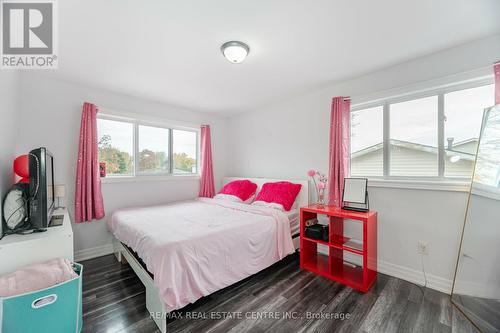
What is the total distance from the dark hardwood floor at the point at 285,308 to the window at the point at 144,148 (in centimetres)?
160

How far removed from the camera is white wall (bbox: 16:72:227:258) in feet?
7.98

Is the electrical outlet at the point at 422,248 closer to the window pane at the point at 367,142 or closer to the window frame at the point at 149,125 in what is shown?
the window pane at the point at 367,142

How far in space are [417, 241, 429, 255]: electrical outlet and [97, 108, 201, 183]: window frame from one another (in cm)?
344

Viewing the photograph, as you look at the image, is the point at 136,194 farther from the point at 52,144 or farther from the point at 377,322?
the point at 377,322

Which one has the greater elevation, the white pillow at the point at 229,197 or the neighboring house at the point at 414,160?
the neighboring house at the point at 414,160

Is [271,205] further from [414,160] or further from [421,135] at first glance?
[421,135]

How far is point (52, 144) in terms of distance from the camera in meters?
2.56

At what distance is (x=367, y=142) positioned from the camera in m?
2.57

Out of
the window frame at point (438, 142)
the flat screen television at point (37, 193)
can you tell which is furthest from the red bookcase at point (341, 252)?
the flat screen television at point (37, 193)

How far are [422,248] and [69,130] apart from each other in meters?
4.44

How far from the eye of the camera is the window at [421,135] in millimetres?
1941

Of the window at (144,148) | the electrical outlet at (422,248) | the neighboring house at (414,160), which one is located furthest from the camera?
the window at (144,148)

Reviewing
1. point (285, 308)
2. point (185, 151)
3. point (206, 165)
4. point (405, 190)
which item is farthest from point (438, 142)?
point (185, 151)

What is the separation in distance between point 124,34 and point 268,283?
2.74 metres
